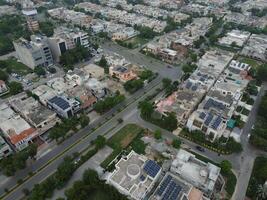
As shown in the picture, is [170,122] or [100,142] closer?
[100,142]

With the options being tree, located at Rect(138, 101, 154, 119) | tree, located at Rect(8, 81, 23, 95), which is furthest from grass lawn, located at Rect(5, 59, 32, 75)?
tree, located at Rect(138, 101, 154, 119)

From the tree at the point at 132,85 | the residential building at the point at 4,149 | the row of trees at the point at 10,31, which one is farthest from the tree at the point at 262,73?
the row of trees at the point at 10,31

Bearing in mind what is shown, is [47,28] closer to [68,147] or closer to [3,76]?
[3,76]

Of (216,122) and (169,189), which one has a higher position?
(216,122)

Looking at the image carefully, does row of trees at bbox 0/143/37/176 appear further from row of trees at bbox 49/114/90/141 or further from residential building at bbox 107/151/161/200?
residential building at bbox 107/151/161/200

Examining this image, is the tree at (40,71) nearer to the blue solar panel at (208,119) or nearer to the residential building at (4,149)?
the residential building at (4,149)

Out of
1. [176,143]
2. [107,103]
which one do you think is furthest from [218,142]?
[107,103]

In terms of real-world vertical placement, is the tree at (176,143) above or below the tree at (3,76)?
above
